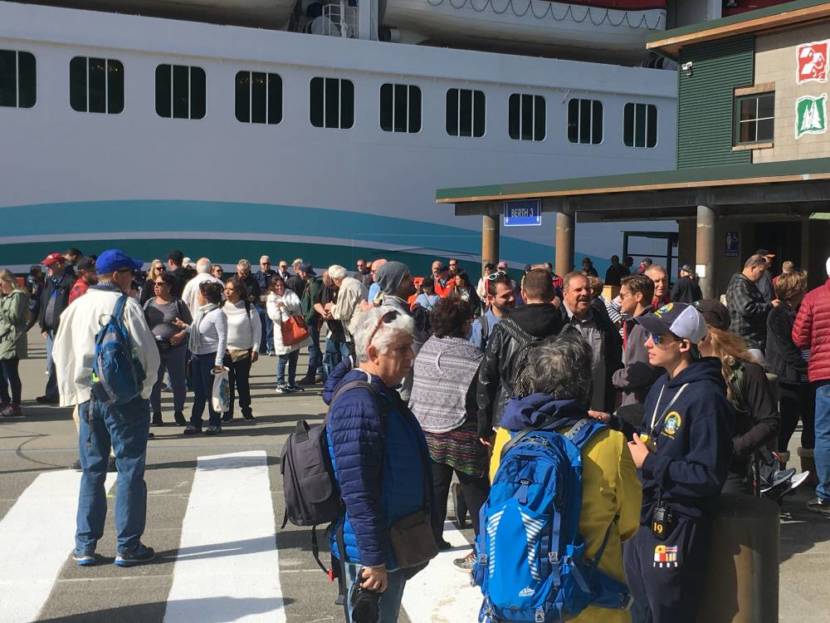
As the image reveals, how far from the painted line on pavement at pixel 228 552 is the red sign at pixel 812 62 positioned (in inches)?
→ 599

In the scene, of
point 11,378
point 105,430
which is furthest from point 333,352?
point 105,430

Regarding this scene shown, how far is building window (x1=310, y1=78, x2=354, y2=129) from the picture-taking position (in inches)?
1081

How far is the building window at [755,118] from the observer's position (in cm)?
2098

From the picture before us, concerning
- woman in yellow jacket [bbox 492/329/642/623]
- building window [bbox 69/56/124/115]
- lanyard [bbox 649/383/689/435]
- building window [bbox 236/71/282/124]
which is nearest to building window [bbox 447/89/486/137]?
building window [bbox 236/71/282/124]

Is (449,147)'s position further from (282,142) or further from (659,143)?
(659,143)

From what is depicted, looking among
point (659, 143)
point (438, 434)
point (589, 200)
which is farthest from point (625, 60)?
point (438, 434)

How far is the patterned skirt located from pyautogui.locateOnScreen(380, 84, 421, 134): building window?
23.4 m

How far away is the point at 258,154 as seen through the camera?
26.8m

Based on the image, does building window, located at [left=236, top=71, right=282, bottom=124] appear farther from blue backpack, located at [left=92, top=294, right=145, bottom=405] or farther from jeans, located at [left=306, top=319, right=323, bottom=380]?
blue backpack, located at [left=92, top=294, right=145, bottom=405]

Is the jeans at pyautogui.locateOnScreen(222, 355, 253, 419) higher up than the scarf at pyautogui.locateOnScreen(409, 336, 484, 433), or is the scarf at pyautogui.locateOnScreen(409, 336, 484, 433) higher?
the scarf at pyautogui.locateOnScreen(409, 336, 484, 433)

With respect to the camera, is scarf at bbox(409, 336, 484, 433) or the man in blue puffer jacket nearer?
the man in blue puffer jacket

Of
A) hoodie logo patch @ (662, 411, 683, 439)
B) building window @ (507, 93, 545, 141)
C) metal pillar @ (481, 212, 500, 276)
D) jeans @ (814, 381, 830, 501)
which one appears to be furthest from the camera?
building window @ (507, 93, 545, 141)

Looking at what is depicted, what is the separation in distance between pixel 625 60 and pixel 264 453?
28755mm

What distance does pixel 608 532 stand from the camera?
303 centimetres
